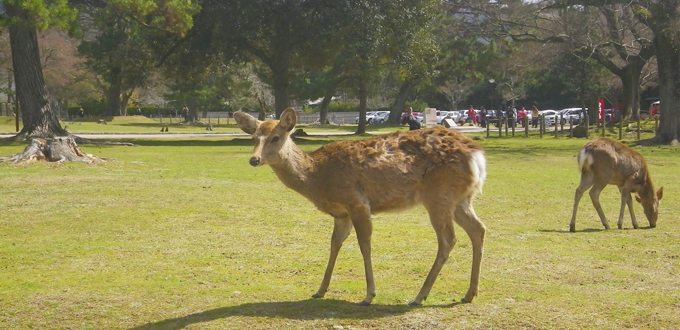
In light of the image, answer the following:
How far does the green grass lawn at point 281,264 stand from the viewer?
25.0 feet

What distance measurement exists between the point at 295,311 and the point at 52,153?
627 inches

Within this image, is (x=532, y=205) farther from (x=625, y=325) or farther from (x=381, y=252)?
(x=625, y=325)

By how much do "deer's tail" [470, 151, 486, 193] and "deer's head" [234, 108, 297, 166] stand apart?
1.86 m

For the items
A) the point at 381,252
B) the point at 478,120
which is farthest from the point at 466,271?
the point at 478,120

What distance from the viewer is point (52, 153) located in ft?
71.7

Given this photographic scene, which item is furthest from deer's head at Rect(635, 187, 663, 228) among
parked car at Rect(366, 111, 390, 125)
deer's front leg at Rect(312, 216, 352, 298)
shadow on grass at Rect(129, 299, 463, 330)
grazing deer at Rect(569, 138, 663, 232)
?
parked car at Rect(366, 111, 390, 125)

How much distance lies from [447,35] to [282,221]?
140 ft

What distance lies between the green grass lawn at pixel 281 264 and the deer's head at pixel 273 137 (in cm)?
146

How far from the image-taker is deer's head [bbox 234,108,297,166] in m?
8.08

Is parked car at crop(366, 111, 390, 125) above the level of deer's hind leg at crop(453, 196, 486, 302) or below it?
above

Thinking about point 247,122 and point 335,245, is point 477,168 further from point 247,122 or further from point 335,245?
point 247,122

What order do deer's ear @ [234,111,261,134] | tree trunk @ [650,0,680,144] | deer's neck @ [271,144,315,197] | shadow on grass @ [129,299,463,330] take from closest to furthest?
1. shadow on grass @ [129,299,463,330]
2. deer's neck @ [271,144,315,197]
3. deer's ear @ [234,111,261,134]
4. tree trunk @ [650,0,680,144]

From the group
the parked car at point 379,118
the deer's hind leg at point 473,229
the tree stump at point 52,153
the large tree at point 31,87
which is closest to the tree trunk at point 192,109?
the parked car at point 379,118

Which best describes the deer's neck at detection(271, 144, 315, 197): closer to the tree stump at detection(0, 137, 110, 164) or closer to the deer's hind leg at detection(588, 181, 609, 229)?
the deer's hind leg at detection(588, 181, 609, 229)
